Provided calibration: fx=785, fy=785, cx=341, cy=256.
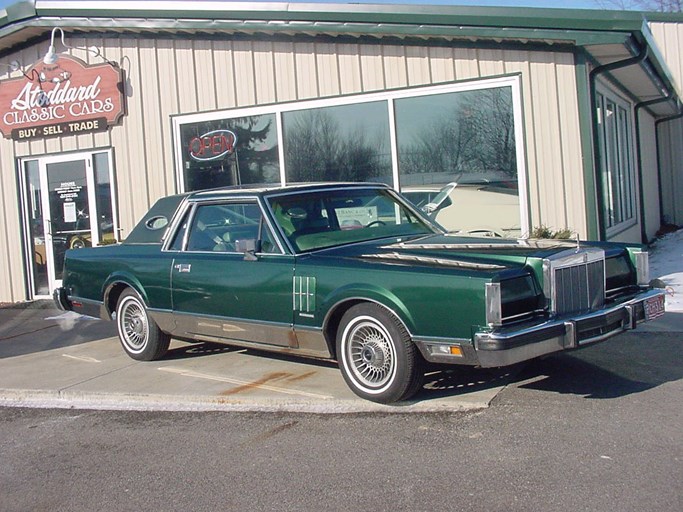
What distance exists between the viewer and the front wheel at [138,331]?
7328 millimetres

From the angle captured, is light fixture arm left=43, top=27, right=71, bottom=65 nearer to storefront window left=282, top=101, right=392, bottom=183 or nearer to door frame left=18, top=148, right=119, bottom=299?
door frame left=18, top=148, right=119, bottom=299

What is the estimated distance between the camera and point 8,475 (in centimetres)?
476

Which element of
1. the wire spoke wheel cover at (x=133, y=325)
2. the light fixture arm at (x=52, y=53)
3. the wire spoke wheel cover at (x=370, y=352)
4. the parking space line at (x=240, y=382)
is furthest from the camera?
the light fixture arm at (x=52, y=53)

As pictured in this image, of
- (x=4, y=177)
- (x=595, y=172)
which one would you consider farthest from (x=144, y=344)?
(x=4, y=177)

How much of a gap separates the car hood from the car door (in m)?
0.49

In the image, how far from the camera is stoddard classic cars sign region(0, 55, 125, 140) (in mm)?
11969

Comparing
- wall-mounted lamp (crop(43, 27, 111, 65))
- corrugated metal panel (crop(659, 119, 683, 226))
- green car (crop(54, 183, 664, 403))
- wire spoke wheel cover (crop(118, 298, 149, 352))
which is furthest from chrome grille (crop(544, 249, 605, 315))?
corrugated metal panel (crop(659, 119, 683, 226))

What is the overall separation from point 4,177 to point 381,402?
9.65 meters

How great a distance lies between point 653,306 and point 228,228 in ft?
11.5

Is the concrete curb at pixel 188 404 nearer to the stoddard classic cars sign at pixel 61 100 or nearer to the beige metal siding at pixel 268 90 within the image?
the beige metal siding at pixel 268 90

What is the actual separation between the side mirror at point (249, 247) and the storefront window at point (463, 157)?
3.99 metres

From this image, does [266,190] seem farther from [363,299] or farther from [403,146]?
[403,146]

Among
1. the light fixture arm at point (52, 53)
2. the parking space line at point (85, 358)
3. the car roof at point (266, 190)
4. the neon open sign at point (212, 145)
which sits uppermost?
the light fixture arm at point (52, 53)

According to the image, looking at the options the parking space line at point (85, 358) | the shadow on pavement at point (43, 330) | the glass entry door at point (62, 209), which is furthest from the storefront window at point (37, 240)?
the parking space line at point (85, 358)
